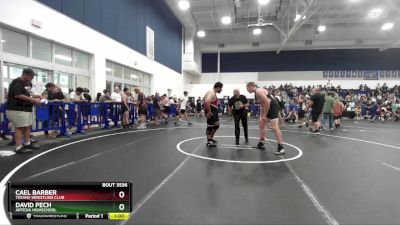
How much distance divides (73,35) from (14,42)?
99.3 inches

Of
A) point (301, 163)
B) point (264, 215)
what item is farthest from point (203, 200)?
point (301, 163)

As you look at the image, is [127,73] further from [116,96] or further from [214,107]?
[214,107]

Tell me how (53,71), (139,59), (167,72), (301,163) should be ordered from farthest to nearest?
(167,72) → (139,59) → (53,71) → (301,163)

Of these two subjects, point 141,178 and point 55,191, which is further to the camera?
point 141,178

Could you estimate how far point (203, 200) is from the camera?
3.07m

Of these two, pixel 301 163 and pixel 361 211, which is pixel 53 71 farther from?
pixel 361 211

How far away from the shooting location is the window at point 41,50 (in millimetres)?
9070

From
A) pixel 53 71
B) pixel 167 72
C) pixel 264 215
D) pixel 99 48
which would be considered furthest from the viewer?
pixel 167 72

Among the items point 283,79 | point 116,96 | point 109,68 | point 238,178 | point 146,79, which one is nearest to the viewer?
point 238,178

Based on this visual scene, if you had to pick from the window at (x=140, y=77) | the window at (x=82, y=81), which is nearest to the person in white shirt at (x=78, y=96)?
the window at (x=82, y=81)

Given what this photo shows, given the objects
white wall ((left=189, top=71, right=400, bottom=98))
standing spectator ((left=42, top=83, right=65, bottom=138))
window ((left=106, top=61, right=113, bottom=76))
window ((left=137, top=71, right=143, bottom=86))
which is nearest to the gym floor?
standing spectator ((left=42, top=83, right=65, bottom=138))

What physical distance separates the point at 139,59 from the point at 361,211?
15727 millimetres

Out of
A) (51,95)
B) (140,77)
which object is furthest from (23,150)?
(140,77)
